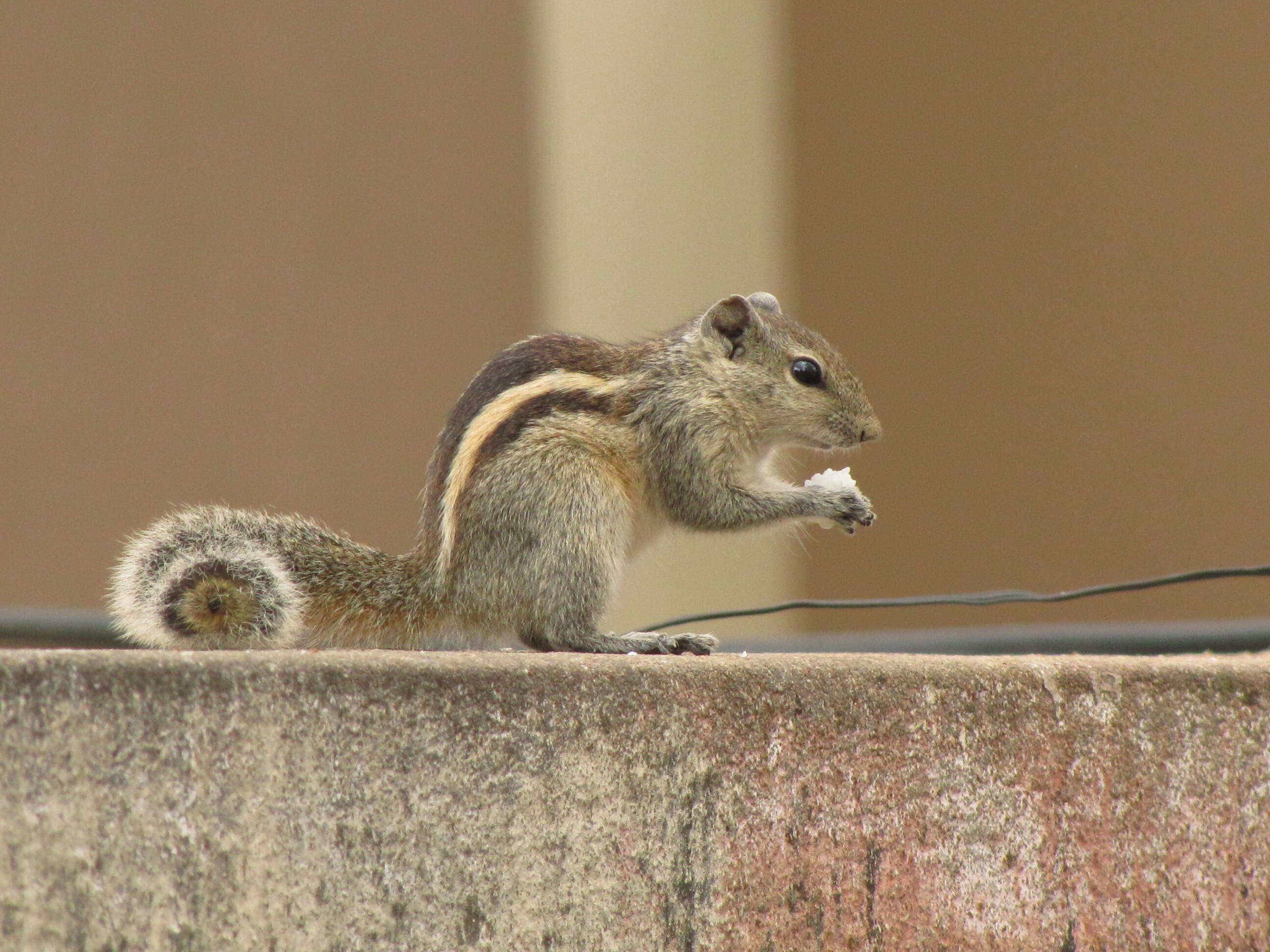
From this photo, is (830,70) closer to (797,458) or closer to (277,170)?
(277,170)

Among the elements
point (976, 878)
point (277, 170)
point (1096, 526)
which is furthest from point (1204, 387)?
point (976, 878)

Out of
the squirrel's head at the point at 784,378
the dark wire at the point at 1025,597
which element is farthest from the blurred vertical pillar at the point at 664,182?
the dark wire at the point at 1025,597

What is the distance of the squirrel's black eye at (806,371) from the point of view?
10.6ft

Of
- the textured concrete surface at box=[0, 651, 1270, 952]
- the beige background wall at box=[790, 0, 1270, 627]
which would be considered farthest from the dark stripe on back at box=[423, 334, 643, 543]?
the beige background wall at box=[790, 0, 1270, 627]

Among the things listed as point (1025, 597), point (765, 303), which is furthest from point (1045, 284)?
point (1025, 597)

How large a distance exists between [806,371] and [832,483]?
10.4 inches

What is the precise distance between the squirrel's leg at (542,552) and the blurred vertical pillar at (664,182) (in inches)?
131

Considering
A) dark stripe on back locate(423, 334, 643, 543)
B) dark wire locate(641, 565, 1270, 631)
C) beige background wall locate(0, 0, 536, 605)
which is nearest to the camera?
dark stripe on back locate(423, 334, 643, 543)

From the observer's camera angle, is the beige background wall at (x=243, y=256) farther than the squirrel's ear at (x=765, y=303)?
Yes

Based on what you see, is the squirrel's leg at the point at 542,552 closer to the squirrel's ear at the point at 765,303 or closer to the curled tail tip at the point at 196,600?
the curled tail tip at the point at 196,600

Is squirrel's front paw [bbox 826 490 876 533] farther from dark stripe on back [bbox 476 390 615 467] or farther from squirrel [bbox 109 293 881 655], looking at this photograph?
dark stripe on back [bbox 476 390 615 467]

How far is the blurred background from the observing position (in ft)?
17.1

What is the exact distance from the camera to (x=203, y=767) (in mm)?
1551

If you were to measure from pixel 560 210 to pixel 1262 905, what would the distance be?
175 inches
